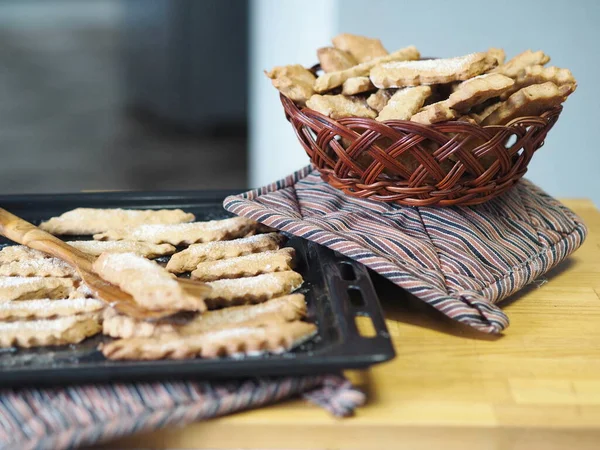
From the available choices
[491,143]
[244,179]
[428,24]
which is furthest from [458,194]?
[244,179]

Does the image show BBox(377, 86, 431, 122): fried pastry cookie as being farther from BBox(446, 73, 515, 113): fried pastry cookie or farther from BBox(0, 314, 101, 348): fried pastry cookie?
BBox(0, 314, 101, 348): fried pastry cookie

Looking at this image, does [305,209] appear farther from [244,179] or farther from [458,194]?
[244,179]

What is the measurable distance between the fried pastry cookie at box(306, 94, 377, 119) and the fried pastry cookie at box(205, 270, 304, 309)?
28cm

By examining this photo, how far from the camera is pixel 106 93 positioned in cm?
520

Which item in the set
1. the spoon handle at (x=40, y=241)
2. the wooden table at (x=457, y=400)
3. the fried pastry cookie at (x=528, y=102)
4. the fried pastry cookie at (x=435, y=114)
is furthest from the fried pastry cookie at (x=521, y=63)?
the spoon handle at (x=40, y=241)

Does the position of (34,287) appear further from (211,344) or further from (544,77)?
(544,77)

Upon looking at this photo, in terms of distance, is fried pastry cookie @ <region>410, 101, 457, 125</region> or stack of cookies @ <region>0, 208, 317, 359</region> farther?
fried pastry cookie @ <region>410, 101, 457, 125</region>

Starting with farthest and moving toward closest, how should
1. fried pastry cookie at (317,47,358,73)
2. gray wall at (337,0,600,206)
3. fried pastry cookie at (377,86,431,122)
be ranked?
gray wall at (337,0,600,206), fried pastry cookie at (317,47,358,73), fried pastry cookie at (377,86,431,122)

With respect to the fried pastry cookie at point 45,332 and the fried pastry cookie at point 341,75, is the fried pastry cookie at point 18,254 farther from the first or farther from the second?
the fried pastry cookie at point 341,75

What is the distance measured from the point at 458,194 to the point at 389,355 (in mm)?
403

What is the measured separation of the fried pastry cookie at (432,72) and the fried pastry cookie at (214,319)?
0.40 m

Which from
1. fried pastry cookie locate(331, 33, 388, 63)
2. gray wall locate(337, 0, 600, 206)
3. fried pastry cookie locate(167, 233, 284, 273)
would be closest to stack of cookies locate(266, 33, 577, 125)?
fried pastry cookie locate(331, 33, 388, 63)

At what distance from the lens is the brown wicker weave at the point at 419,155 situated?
108 cm

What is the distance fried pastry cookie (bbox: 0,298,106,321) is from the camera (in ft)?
3.14
